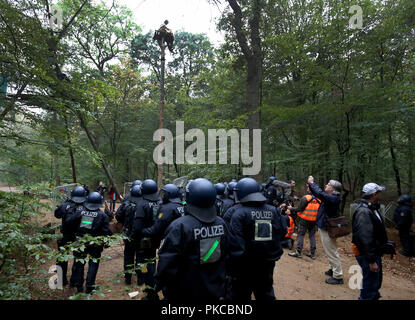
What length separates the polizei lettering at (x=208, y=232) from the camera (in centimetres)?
227

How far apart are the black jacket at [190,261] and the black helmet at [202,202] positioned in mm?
75

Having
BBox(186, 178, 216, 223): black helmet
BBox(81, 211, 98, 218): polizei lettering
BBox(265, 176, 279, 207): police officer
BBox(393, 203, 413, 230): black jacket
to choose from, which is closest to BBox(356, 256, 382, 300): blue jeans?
BBox(186, 178, 216, 223): black helmet

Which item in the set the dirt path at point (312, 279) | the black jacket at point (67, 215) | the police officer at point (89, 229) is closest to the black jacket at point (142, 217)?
the police officer at point (89, 229)

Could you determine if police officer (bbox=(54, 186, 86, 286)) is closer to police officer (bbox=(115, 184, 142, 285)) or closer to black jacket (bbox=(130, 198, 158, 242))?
police officer (bbox=(115, 184, 142, 285))

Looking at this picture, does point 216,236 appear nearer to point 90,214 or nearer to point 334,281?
point 90,214

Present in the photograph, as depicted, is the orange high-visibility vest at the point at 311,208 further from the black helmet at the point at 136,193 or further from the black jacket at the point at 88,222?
the black jacket at the point at 88,222

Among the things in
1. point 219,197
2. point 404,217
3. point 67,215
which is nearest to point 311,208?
point 219,197

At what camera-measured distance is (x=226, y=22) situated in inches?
347

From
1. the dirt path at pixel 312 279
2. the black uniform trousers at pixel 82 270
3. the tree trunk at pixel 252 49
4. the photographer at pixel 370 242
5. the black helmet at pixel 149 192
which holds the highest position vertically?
the tree trunk at pixel 252 49

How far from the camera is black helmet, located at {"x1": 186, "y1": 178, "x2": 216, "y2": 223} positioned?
94.2 inches

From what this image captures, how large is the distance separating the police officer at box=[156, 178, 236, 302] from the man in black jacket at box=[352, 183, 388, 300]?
250 cm

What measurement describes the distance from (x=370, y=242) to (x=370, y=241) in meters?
0.02

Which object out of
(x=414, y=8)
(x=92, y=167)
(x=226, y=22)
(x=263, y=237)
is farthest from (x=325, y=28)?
(x=92, y=167)
